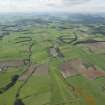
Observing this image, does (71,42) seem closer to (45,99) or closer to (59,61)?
(59,61)

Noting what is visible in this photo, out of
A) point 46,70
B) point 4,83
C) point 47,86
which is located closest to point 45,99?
point 47,86

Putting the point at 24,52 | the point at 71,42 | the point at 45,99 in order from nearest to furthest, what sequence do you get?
the point at 45,99
the point at 24,52
the point at 71,42

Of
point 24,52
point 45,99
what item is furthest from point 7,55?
point 45,99

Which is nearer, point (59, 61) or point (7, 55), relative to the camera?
point (59, 61)

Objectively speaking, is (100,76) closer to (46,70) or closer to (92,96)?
(92,96)

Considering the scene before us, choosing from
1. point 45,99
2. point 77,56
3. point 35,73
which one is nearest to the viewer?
point 45,99

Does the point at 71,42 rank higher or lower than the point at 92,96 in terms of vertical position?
lower
